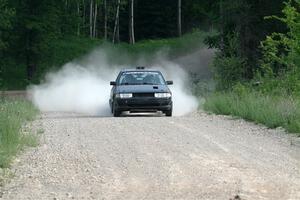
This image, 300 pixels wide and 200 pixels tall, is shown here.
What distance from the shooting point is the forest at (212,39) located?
2302 cm

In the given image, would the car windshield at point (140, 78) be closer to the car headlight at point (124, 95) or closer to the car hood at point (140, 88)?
the car hood at point (140, 88)

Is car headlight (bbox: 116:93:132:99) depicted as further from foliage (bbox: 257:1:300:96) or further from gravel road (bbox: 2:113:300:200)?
gravel road (bbox: 2:113:300:200)

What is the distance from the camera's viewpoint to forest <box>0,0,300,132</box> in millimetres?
23016

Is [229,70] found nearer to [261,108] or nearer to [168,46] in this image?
[261,108]

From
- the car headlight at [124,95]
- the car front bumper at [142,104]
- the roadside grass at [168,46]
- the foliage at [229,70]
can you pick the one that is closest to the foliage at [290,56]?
the car front bumper at [142,104]

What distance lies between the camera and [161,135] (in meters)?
16.6

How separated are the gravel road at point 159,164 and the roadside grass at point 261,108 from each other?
2.07 ft

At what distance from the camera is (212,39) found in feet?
161

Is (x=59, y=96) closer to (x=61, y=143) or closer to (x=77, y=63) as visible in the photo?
(x=61, y=143)

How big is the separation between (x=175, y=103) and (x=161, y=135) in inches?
478

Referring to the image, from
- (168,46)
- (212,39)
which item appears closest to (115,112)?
(212,39)

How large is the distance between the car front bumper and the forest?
1.96m

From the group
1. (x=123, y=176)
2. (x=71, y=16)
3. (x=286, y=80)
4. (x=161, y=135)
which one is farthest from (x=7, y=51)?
(x=123, y=176)

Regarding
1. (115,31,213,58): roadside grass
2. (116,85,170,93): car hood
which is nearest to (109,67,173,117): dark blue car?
(116,85,170,93): car hood
